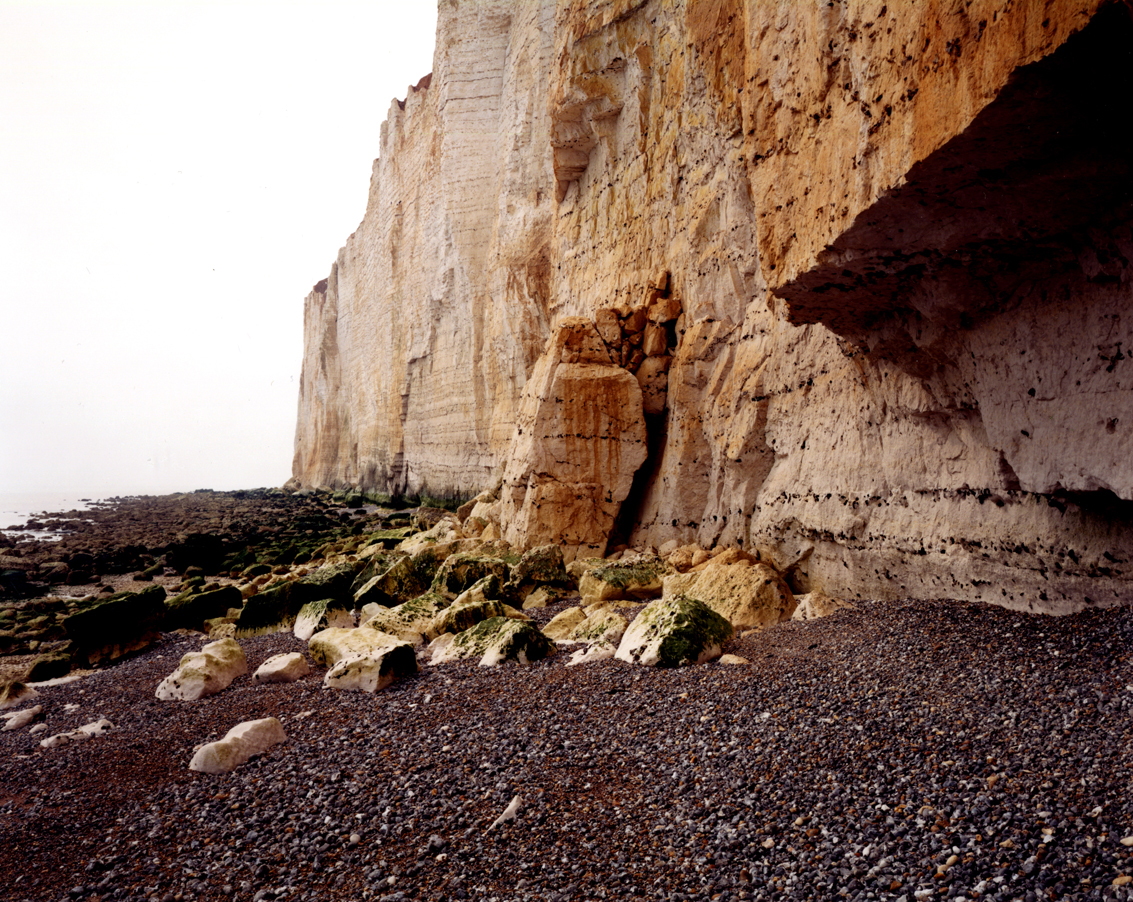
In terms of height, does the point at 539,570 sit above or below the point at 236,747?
above

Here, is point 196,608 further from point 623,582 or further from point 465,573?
point 623,582

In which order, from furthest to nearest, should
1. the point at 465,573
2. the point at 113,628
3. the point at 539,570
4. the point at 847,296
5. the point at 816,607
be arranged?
the point at 465,573
the point at 539,570
the point at 113,628
the point at 816,607
the point at 847,296

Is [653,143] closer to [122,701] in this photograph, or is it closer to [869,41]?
[869,41]

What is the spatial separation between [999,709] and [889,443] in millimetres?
3114

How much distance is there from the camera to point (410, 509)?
28.1 metres

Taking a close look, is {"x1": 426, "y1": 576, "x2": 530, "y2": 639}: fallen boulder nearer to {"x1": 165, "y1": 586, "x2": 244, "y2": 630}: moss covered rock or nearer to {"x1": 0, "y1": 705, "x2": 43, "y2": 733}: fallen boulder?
{"x1": 0, "y1": 705, "x2": 43, "y2": 733}: fallen boulder

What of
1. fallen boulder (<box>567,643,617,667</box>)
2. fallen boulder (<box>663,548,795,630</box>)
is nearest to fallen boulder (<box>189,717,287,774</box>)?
fallen boulder (<box>567,643,617,667</box>)

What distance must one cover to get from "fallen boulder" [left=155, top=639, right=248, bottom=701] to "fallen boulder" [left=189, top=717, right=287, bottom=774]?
1.71 metres

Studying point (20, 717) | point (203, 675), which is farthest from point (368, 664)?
point (20, 717)

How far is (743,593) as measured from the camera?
6098 mm

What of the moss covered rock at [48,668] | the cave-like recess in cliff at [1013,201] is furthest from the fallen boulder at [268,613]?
the cave-like recess in cliff at [1013,201]

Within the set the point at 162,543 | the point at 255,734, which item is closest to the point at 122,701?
the point at 255,734

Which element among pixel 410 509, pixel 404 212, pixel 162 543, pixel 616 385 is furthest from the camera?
pixel 404 212

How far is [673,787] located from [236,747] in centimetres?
283
